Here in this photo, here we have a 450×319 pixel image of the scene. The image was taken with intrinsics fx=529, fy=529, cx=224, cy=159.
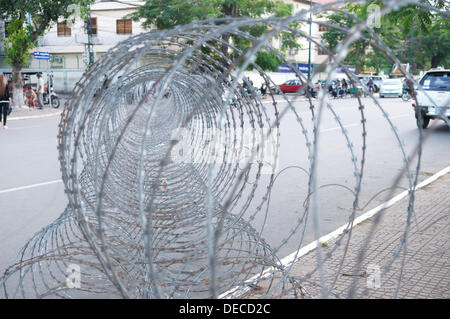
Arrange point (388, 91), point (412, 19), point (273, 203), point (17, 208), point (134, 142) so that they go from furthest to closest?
1. point (388, 91)
2. point (134, 142)
3. point (273, 203)
4. point (17, 208)
5. point (412, 19)

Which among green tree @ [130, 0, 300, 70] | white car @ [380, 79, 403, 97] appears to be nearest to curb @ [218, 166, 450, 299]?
green tree @ [130, 0, 300, 70]

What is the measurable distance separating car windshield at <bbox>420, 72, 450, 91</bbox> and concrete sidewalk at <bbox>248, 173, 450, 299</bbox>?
34.1 ft

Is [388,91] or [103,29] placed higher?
[103,29]

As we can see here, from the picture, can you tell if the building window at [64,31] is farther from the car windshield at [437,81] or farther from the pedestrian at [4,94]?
the car windshield at [437,81]

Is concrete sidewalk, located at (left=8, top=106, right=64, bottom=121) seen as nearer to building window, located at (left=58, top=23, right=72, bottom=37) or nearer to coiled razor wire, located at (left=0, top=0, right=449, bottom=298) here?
coiled razor wire, located at (left=0, top=0, right=449, bottom=298)

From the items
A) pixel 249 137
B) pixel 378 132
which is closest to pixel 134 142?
pixel 249 137

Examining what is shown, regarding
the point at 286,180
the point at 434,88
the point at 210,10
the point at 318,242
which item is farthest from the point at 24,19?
the point at 318,242

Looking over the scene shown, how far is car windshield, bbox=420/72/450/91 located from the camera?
1584cm

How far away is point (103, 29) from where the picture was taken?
4775 centimetres

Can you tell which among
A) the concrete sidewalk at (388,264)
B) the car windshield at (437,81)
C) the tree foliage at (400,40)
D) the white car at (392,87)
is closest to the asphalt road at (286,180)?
the concrete sidewalk at (388,264)

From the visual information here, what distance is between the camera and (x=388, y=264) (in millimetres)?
3109
